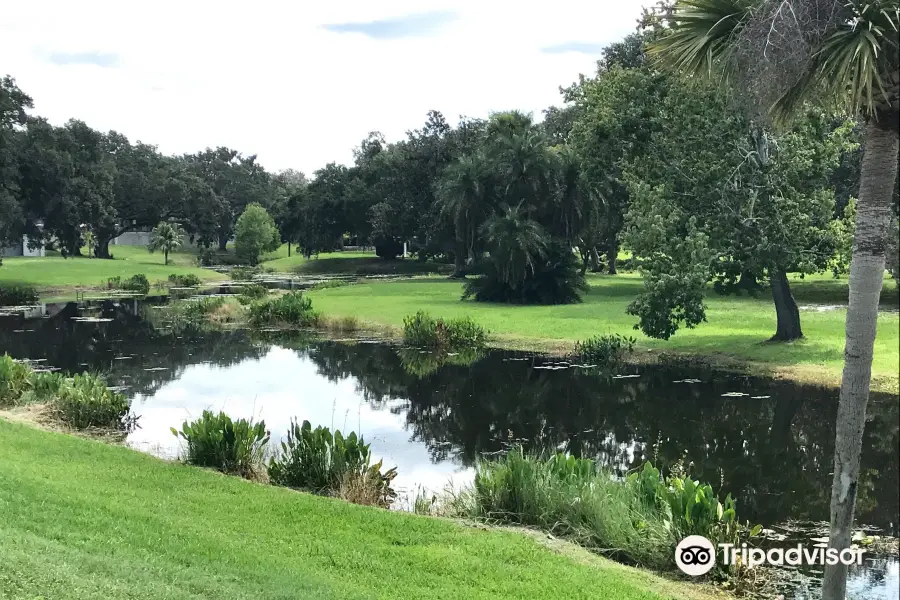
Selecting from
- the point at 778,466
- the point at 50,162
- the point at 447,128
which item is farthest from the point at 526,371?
the point at 50,162

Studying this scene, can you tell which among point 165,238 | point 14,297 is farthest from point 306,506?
point 165,238

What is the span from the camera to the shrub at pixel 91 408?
564 inches

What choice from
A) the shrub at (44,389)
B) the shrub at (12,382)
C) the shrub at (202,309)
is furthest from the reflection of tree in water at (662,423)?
the shrub at (202,309)

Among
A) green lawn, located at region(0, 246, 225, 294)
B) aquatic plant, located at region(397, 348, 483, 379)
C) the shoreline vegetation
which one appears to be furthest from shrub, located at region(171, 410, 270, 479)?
green lawn, located at region(0, 246, 225, 294)

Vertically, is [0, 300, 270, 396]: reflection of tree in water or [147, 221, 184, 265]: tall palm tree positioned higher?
[147, 221, 184, 265]: tall palm tree

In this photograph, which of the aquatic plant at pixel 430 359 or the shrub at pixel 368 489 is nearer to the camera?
the shrub at pixel 368 489

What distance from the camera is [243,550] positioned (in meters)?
7.12

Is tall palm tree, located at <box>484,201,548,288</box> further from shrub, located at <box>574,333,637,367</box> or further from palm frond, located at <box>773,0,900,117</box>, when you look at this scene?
palm frond, located at <box>773,0,900,117</box>

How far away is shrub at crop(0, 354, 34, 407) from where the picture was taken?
15.6m

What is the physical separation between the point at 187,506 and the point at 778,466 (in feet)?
29.3

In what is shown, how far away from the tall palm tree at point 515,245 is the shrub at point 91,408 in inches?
975

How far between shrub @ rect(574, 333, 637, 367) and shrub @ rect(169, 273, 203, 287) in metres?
41.3

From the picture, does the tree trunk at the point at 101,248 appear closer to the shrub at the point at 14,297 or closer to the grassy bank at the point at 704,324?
the shrub at the point at 14,297

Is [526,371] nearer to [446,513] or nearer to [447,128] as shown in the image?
[446,513]
